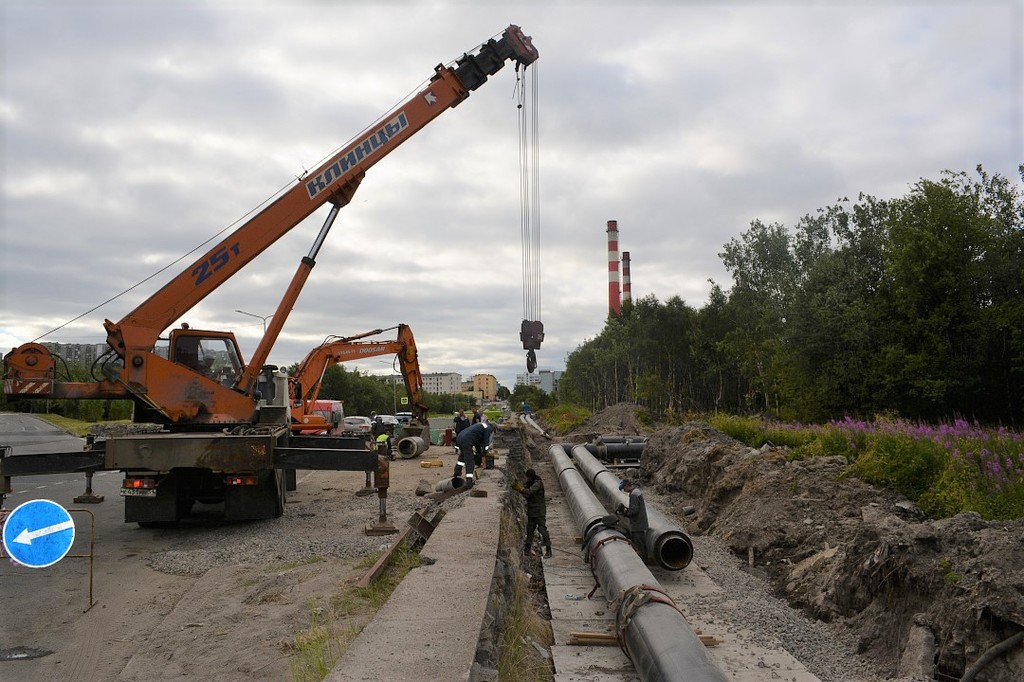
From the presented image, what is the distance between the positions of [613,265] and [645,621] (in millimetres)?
65100

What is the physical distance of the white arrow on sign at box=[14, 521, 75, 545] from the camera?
17.3 ft

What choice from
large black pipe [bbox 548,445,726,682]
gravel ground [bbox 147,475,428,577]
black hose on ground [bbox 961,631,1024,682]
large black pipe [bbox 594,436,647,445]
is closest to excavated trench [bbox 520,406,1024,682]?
black hose on ground [bbox 961,631,1024,682]

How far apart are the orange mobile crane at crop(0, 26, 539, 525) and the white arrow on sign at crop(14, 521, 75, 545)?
11.5 feet

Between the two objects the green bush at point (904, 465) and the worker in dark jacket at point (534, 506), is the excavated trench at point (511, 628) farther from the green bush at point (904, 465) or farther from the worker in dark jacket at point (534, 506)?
the green bush at point (904, 465)

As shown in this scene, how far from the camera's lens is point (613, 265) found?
69.9 m

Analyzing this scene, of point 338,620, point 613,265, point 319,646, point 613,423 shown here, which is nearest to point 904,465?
point 338,620

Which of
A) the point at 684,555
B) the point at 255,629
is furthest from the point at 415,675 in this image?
the point at 684,555

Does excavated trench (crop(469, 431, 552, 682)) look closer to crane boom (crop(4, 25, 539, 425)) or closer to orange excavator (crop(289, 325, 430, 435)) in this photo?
crane boom (crop(4, 25, 539, 425))

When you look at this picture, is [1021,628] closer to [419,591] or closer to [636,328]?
[419,591]

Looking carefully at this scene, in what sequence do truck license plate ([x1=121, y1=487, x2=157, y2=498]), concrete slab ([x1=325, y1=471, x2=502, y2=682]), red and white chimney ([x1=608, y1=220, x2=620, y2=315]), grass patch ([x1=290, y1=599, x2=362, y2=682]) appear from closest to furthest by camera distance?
concrete slab ([x1=325, y1=471, x2=502, y2=682]) < grass patch ([x1=290, y1=599, x2=362, y2=682]) < truck license plate ([x1=121, y1=487, x2=157, y2=498]) < red and white chimney ([x1=608, y1=220, x2=620, y2=315])

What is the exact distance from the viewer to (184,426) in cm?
1041

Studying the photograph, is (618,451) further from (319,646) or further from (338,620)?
(319,646)

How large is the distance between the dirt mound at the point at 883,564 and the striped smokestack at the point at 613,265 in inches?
2199

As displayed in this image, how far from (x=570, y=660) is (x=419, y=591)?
188 cm
